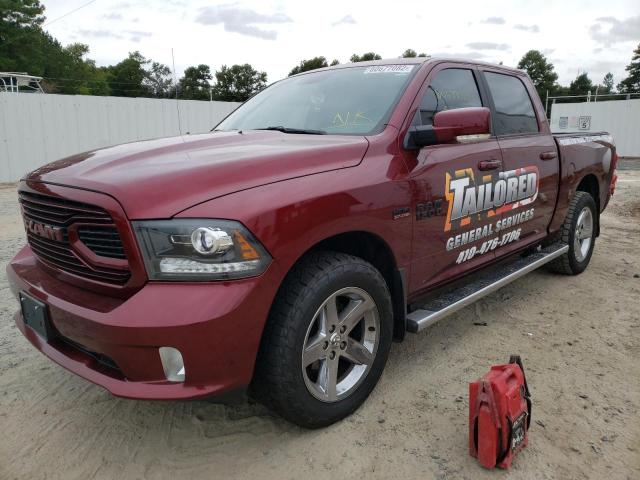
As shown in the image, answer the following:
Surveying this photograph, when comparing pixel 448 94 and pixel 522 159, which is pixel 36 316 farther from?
pixel 522 159

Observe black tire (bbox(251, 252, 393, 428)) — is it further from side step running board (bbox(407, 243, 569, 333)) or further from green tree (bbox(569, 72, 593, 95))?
green tree (bbox(569, 72, 593, 95))

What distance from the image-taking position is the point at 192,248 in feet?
6.40

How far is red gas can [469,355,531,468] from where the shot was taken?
2.12 metres

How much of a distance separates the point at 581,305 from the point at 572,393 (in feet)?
5.23

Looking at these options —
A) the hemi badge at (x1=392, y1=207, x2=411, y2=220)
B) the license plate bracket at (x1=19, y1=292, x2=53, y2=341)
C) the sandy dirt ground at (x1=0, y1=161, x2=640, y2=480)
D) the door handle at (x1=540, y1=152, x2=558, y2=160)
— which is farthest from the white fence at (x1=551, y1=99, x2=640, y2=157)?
the license plate bracket at (x1=19, y1=292, x2=53, y2=341)

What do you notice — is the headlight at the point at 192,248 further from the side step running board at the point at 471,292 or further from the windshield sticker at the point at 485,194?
the windshield sticker at the point at 485,194

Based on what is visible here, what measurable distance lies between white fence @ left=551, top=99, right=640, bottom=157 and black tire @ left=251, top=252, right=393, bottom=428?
63.3 ft

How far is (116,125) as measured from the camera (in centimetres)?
1373

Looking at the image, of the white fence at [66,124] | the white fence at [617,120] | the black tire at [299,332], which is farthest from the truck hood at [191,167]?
the white fence at [617,120]

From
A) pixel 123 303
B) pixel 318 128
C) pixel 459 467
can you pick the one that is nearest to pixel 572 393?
pixel 459 467

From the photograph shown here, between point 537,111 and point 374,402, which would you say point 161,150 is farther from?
point 537,111

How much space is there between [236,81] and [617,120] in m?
40.2

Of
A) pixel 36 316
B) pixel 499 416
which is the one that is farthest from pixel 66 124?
pixel 499 416

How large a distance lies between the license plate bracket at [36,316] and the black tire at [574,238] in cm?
424
